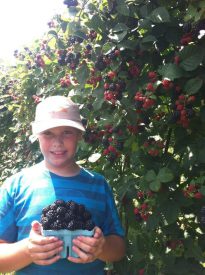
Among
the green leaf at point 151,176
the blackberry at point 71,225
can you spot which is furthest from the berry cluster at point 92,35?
the blackberry at point 71,225

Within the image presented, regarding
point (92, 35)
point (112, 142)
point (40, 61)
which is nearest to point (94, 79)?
point (92, 35)

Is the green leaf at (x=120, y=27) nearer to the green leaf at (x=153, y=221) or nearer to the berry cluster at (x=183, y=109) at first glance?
the berry cluster at (x=183, y=109)

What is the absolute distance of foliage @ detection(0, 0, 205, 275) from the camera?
164 centimetres

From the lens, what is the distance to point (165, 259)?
74.3 inches

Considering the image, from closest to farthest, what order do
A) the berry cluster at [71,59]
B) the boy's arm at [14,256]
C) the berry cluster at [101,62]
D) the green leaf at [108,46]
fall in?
the boy's arm at [14,256], the green leaf at [108,46], the berry cluster at [101,62], the berry cluster at [71,59]

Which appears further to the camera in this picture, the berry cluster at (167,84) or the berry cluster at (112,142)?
the berry cluster at (112,142)

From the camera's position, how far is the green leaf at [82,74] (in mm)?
2029

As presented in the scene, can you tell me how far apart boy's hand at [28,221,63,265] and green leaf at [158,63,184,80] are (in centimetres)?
73

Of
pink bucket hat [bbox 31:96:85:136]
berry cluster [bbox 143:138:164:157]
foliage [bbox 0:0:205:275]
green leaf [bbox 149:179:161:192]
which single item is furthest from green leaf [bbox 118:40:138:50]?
green leaf [bbox 149:179:161:192]

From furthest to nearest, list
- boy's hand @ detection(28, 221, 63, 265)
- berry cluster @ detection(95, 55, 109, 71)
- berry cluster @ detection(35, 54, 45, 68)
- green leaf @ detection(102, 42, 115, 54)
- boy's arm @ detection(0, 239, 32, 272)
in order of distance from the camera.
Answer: berry cluster @ detection(35, 54, 45, 68) < berry cluster @ detection(95, 55, 109, 71) < green leaf @ detection(102, 42, 115, 54) < boy's arm @ detection(0, 239, 32, 272) < boy's hand @ detection(28, 221, 63, 265)

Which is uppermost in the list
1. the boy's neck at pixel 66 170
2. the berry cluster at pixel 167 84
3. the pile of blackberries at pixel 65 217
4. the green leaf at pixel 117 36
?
the green leaf at pixel 117 36

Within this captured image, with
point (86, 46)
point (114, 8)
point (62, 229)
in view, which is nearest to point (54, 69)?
point (86, 46)

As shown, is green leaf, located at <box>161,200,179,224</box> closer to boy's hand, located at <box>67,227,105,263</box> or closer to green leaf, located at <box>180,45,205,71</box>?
boy's hand, located at <box>67,227,105,263</box>

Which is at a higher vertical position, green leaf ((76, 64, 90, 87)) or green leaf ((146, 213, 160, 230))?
green leaf ((76, 64, 90, 87))
